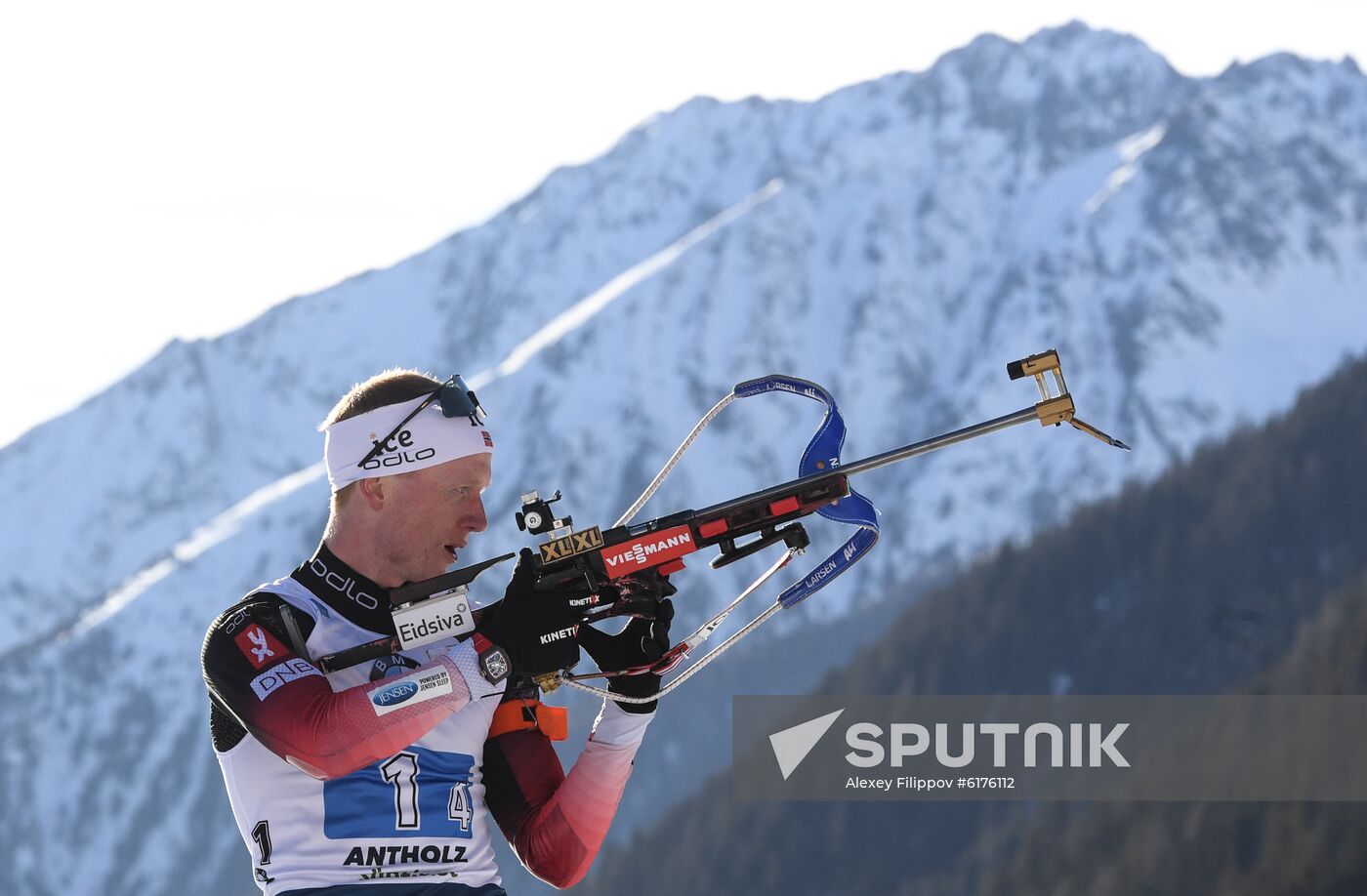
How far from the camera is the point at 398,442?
5195 millimetres

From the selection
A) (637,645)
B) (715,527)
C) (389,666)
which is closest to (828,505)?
(715,527)

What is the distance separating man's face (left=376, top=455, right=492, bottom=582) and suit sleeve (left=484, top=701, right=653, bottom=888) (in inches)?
23.9

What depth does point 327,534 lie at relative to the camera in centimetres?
525

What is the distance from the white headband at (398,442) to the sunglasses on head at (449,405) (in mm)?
11

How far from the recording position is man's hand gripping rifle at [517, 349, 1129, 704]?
16.6 feet

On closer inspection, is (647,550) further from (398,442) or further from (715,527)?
(398,442)

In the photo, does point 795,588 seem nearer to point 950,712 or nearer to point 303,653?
point 303,653

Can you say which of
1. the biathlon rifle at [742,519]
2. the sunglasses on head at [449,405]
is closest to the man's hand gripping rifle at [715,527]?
the biathlon rifle at [742,519]

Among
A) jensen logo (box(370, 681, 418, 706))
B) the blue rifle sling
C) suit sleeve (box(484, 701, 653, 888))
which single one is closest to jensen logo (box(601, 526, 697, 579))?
the blue rifle sling

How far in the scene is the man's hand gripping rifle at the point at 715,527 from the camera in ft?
16.6

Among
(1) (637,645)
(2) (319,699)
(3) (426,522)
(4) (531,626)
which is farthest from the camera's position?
(1) (637,645)

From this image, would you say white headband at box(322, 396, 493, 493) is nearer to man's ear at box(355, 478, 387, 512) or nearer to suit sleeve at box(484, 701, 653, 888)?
man's ear at box(355, 478, 387, 512)

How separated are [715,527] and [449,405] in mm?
874

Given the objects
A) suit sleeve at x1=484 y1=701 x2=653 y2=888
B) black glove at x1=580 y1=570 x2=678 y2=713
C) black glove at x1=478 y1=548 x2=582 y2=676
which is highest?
black glove at x1=478 y1=548 x2=582 y2=676
